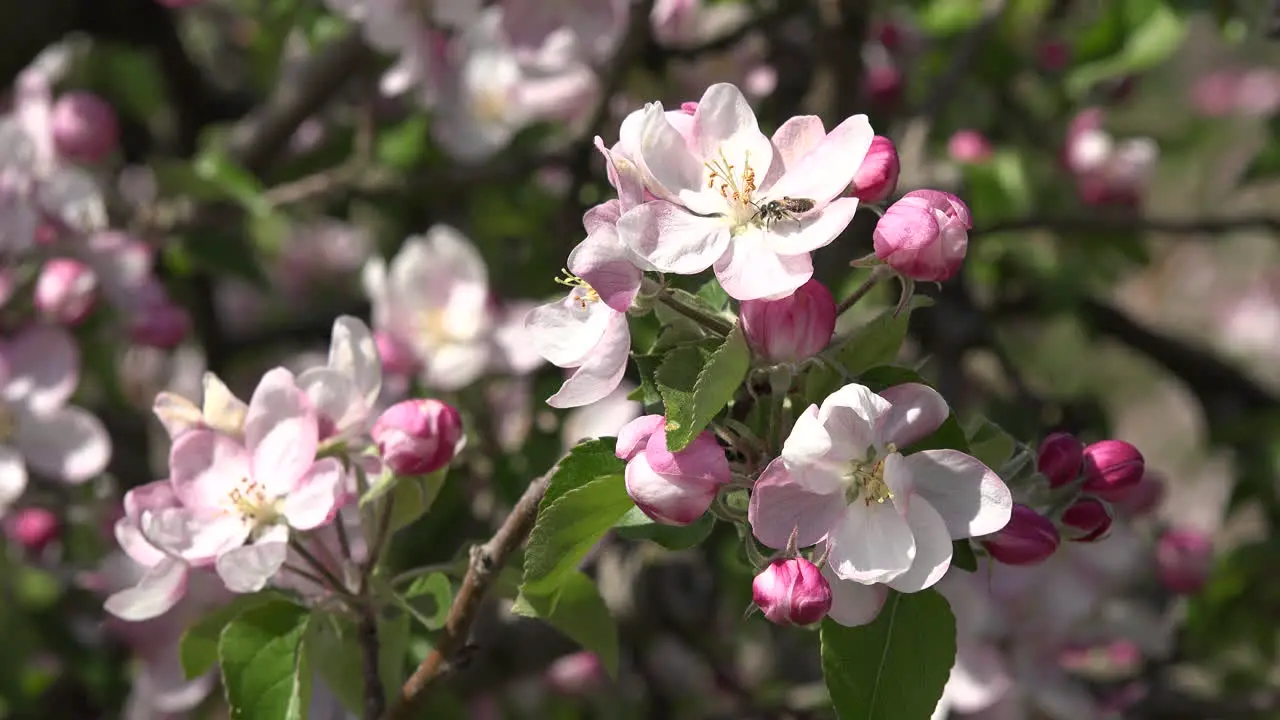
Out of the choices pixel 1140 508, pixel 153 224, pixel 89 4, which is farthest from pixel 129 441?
pixel 1140 508

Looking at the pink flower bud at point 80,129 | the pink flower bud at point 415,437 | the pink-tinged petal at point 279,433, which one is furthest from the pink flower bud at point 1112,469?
the pink flower bud at point 80,129

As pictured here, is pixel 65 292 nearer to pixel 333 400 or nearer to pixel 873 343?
pixel 333 400

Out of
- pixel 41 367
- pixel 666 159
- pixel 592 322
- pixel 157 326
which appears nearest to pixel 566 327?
pixel 592 322

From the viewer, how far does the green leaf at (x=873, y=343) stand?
0.85 meters

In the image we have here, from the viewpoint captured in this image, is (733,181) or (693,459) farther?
(733,181)

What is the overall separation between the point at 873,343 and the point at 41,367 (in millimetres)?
1086

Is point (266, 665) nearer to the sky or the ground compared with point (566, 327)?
nearer to the ground

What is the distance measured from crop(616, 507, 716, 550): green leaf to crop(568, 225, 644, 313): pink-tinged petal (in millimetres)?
150

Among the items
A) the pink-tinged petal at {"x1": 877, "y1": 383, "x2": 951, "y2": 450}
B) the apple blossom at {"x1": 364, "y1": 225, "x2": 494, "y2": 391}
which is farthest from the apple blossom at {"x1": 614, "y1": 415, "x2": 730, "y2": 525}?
the apple blossom at {"x1": 364, "y1": 225, "x2": 494, "y2": 391}

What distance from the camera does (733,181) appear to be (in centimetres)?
91

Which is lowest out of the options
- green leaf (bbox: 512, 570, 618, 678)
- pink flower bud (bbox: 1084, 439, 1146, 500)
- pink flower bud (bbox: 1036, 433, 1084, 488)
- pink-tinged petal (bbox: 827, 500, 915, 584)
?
green leaf (bbox: 512, 570, 618, 678)

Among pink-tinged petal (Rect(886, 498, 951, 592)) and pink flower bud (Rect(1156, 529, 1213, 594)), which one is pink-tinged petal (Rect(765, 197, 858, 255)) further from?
pink flower bud (Rect(1156, 529, 1213, 594))

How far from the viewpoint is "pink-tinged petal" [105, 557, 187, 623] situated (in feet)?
3.36

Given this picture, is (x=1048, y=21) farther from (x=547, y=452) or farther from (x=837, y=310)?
(x=837, y=310)
